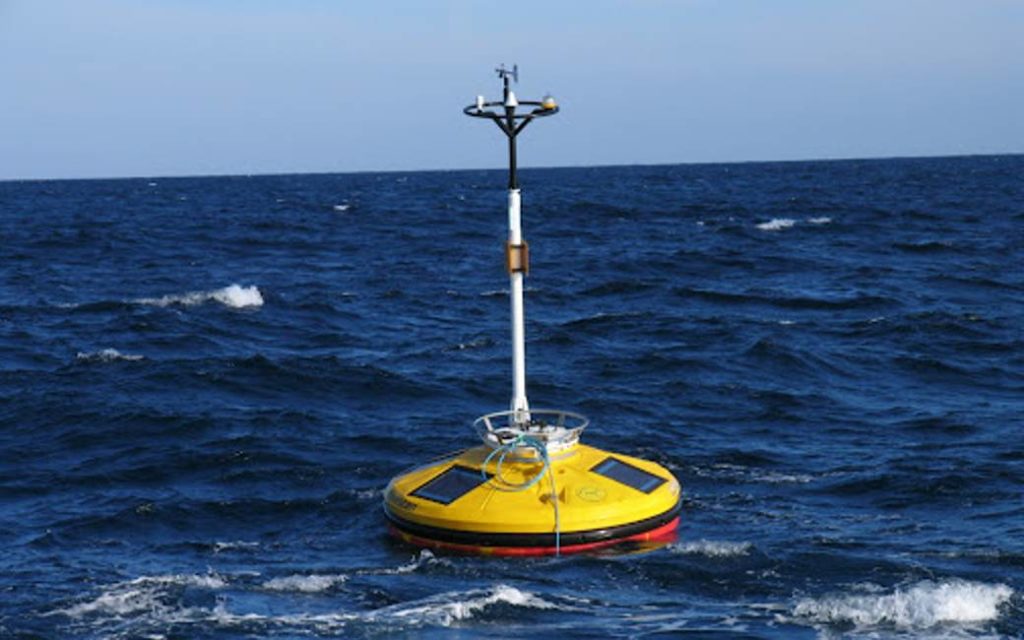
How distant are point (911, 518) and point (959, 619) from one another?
17.5 ft

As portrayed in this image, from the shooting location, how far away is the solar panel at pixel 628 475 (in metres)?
19.7

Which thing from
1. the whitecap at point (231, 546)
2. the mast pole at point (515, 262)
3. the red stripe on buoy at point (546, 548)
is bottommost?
the whitecap at point (231, 546)

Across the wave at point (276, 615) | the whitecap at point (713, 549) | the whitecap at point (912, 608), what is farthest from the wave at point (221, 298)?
the whitecap at point (912, 608)

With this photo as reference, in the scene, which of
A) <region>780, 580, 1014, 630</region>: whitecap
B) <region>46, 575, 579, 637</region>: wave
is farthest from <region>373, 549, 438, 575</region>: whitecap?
<region>780, 580, 1014, 630</region>: whitecap

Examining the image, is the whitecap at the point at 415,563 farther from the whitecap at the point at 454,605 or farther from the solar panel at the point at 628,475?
the solar panel at the point at 628,475

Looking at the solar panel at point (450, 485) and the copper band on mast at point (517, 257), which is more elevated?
the copper band on mast at point (517, 257)

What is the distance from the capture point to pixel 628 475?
1995 cm

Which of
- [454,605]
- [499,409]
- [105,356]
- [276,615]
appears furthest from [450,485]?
[105,356]

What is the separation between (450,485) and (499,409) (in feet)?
38.6

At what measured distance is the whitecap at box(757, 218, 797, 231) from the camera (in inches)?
3292

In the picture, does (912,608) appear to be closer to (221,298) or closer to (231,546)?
(231,546)

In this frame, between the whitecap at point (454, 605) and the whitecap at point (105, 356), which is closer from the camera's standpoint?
the whitecap at point (454, 605)

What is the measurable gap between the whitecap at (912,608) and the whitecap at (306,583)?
5.93 meters

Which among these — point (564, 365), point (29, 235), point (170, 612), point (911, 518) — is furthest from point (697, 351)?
point (29, 235)
